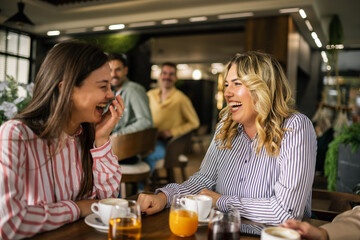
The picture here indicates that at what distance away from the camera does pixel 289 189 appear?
1.27m

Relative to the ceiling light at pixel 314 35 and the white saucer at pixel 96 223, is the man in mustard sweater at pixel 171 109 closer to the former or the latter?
the white saucer at pixel 96 223

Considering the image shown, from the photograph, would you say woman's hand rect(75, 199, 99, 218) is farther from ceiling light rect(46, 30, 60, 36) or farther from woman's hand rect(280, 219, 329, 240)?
ceiling light rect(46, 30, 60, 36)

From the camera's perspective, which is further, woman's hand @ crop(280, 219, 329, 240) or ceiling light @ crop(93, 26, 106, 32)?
ceiling light @ crop(93, 26, 106, 32)

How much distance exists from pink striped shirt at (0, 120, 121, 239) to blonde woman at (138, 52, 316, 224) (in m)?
0.22

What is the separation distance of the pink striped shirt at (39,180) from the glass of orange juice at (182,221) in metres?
0.34

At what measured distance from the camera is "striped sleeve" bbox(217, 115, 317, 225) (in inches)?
49.6

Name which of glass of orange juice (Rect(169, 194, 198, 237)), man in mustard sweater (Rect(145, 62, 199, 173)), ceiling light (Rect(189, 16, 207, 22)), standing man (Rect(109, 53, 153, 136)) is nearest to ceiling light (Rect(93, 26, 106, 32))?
ceiling light (Rect(189, 16, 207, 22))

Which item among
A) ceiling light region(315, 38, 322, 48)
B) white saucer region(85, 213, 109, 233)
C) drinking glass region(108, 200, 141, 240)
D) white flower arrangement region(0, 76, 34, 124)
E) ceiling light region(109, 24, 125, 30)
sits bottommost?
white saucer region(85, 213, 109, 233)

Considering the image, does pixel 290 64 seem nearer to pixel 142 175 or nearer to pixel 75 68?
pixel 142 175

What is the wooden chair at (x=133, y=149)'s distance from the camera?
260cm

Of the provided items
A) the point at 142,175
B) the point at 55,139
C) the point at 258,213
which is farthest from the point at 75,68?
the point at 142,175

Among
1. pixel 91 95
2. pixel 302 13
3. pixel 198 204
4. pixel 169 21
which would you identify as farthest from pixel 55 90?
pixel 169 21

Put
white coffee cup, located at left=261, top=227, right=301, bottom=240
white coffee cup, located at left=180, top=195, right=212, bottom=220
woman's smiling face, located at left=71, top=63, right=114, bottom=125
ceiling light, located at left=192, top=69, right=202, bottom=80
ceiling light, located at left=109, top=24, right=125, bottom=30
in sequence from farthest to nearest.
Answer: ceiling light, located at left=192, top=69, right=202, bottom=80 → ceiling light, located at left=109, top=24, right=125, bottom=30 → woman's smiling face, located at left=71, top=63, right=114, bottom=125 → white coffee cup, located at left=180, top=195, right=212, bottom=220 → white coffee cup, located at left=261, top=227, right=301, bottom=240

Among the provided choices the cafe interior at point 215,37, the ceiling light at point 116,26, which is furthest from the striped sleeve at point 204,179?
the ceiling light at point 116,26
